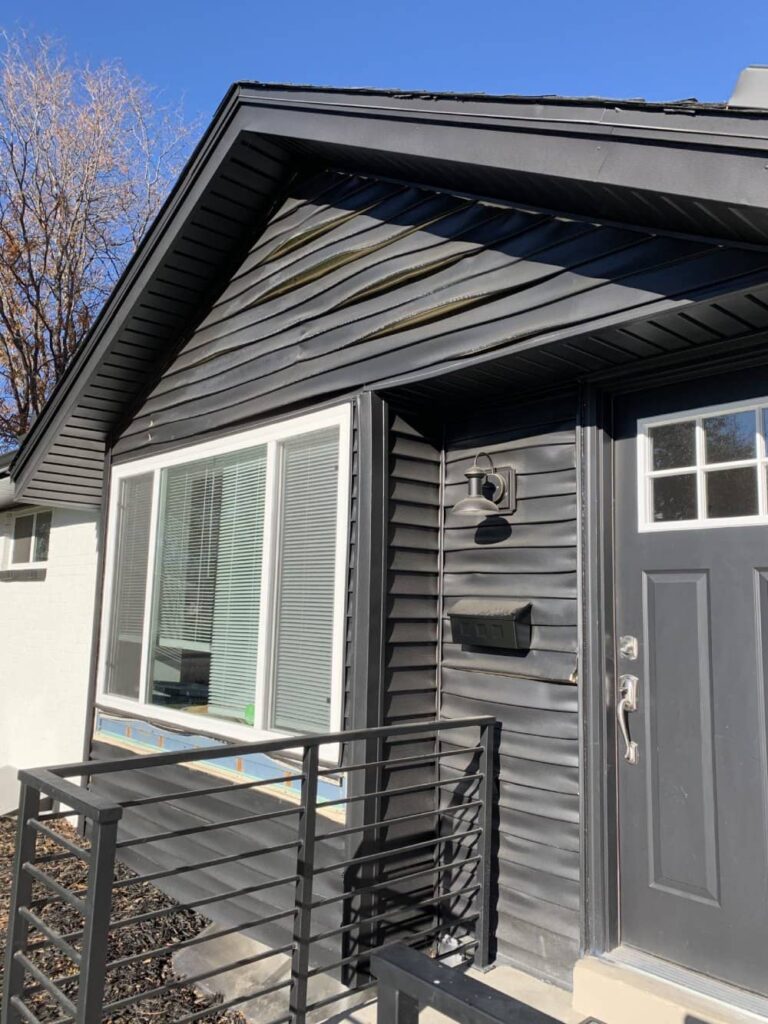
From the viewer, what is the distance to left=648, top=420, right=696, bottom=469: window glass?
8.59ft

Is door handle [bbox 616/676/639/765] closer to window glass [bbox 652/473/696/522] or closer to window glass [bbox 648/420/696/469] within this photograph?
window glass [bbox 652/473/696/522]

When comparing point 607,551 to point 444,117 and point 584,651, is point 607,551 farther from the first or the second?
point 444,117

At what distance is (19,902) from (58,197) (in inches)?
521

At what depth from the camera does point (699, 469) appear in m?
2.57

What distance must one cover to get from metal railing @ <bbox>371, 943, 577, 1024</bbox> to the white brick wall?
18.0 ft

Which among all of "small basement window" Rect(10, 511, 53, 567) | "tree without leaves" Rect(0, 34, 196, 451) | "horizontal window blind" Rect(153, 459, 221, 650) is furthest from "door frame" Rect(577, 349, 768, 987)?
"tree without leaves" Rect(0, 34, 196, 451)

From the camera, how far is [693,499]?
8.46 ft

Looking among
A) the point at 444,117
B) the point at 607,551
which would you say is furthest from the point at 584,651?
the point at 444,117

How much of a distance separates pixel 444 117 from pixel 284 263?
1.48 meters

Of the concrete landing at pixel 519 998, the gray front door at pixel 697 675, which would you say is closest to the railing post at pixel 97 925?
the concrete landing at pixel 519 998

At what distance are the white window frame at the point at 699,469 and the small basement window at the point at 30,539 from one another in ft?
19.5

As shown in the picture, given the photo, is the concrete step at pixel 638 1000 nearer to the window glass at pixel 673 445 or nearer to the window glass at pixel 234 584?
the window glass at pixel 234 584

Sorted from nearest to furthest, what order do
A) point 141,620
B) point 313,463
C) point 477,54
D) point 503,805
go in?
point 503,805
point 313,463
point 141,620
point 477,54

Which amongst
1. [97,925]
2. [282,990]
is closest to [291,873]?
[282,990]
